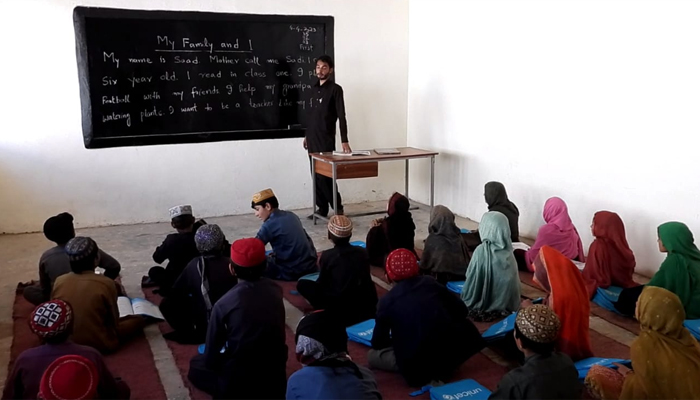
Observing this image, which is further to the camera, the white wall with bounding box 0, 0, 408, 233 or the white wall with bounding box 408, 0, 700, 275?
the white wall with bounding box 0, 0, 408, 233

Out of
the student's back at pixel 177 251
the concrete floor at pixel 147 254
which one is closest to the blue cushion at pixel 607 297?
the concrete floor at pixel 147 254

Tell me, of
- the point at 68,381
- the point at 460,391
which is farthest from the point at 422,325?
the point at 68,381

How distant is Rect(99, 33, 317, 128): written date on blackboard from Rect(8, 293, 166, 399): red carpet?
294cm

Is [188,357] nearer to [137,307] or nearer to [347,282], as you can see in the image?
[137,307]

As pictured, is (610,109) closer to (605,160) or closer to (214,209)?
(605,160)

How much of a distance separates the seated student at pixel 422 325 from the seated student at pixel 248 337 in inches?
21.5

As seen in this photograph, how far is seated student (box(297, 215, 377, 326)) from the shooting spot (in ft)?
11.2

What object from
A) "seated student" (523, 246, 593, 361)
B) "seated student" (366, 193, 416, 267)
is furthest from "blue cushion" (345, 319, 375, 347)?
"seated student" (366, 193, 416, 267)

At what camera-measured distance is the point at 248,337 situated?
2393 mm

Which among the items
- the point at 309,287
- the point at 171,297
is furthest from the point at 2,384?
the point at 309,287

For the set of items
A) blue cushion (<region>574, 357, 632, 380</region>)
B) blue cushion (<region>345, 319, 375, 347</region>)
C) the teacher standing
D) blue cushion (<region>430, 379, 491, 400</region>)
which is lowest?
blue cushion (<region>430, 379, 491, 400</region>)

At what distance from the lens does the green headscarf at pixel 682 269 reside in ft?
11.0

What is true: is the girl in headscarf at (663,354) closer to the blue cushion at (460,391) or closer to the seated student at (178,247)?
the blue cushion at (460,391)

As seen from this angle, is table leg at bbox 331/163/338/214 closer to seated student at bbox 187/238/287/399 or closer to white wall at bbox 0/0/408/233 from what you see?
white wall at bbox 0/0/408/233
